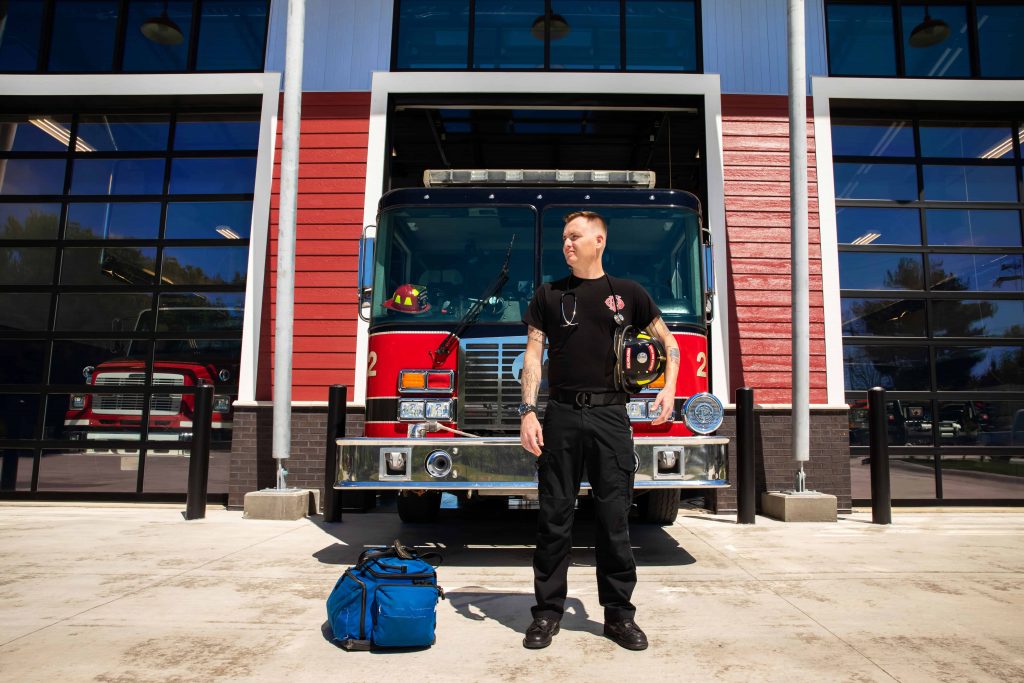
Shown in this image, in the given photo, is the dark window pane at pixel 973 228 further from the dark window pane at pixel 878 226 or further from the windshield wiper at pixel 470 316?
the windshield wiper at pixel 470 316

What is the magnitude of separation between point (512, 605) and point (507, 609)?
93 millimetres

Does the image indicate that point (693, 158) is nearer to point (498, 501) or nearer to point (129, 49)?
point (498, 501)

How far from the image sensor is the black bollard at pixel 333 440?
7000mm

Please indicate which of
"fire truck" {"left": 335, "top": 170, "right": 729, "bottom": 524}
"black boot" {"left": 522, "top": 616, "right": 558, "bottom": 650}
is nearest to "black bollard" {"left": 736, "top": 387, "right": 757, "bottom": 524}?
"fire truck" {"left": 335, "top": 170, "right": 729, "bottom": 524}

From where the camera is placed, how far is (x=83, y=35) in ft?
29.4

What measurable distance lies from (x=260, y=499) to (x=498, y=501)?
264cm

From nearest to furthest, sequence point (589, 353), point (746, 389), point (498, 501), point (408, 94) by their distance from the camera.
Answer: point (589, 353)
point (746, 389)
point (498, 501)
point (408, 94)

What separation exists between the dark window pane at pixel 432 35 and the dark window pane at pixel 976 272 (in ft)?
21.4

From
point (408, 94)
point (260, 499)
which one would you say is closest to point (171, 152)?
point (408, 94)

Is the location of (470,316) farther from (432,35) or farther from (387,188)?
(432,35)

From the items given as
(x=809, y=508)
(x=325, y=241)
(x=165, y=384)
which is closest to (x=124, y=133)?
(x=325, y=241)

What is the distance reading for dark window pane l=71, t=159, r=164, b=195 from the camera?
29.2 feet

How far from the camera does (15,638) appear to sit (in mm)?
3234

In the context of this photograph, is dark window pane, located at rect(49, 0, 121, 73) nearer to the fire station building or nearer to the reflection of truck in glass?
the fire station building
